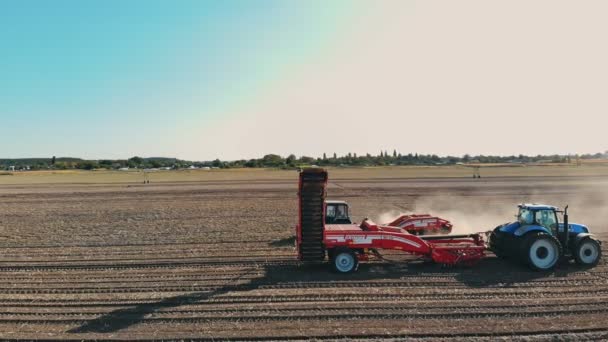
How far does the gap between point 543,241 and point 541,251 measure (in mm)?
298

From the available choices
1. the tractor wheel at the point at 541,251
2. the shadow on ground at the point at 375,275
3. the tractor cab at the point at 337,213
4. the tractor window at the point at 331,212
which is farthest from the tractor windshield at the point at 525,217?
the tractor window at the point at 331,212

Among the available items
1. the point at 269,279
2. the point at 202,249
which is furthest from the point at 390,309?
the point at 202,249

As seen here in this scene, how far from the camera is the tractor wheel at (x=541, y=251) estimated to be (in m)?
11.6

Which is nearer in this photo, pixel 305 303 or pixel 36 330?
pixel 36 330

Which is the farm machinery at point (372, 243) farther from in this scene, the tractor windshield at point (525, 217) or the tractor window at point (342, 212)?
the tractor window at point (342, 212)

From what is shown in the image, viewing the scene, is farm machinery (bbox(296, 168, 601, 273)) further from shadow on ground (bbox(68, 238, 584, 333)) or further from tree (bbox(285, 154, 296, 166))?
tree (bbox(285, 154, 296, 166))

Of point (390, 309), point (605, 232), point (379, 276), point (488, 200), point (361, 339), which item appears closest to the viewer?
point (361, 339)

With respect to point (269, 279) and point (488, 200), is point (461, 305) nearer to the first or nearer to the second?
point (269, 279)

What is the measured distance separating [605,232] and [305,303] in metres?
15.9

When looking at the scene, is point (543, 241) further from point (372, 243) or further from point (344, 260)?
point (344, 260)

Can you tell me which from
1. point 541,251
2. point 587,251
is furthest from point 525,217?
point 587,251

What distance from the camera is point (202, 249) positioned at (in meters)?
15.2

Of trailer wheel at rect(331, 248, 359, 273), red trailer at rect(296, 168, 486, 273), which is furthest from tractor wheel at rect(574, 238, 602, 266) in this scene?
trailer wheel at rect(331, 248, 359, 273)

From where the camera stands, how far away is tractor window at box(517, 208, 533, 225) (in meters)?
12.2
